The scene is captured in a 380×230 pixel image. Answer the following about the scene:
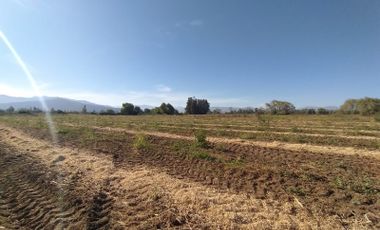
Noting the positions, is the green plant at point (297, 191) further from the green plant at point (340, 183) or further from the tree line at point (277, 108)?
the tree line at point (277, 108)

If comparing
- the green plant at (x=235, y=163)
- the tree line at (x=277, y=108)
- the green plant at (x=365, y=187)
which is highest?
the tree line at (x=277, y=108)

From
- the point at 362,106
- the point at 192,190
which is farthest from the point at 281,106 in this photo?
the point at 192,190

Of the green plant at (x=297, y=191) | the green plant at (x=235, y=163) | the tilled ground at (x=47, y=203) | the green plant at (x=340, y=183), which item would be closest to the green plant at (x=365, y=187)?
the green plant at (x=340, y=183)

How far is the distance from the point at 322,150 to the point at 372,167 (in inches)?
113

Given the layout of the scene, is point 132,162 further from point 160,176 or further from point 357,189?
point 357,189

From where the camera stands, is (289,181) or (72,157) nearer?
(289,181)

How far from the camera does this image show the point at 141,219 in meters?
4.74

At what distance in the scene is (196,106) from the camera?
73.3 meters

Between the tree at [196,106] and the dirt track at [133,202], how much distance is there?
65.0 metres

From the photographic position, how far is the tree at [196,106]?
73312 mm

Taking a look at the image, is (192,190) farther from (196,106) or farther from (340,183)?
(196,106)

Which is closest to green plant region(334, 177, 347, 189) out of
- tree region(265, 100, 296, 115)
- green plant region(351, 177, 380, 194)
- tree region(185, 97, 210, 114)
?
green plant region(351, 177, 380, 194)

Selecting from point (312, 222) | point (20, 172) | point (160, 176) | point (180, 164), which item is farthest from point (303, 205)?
point (20, 172)

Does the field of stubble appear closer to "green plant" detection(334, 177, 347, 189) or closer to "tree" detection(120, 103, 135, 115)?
"green plant" detection(334, 177, 347, 189)
